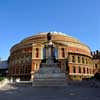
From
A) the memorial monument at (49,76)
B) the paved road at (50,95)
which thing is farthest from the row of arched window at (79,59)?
the paved road at (50,95)

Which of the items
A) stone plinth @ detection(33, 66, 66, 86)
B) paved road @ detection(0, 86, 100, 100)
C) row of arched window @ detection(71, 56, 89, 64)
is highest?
row of arched window @ detection(71, 56, 89, 64)

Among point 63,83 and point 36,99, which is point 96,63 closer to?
point 63,83

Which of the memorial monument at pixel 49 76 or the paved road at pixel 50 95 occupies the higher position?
the memorial monument at pixel 49 76

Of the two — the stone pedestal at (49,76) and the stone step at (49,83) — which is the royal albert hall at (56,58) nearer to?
the stone pedestal at (49,76)

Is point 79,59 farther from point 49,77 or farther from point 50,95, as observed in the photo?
point 50,95

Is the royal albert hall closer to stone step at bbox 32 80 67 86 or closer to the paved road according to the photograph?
stone step at bbox 32 80 67 86

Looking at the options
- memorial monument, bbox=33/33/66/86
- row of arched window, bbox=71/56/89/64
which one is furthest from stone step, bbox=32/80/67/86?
row of arched window, bbox=71/56/89/64

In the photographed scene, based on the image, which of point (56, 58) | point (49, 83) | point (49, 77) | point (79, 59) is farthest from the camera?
point (79, 59)

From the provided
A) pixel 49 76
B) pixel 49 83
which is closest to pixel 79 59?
pixel 49 76

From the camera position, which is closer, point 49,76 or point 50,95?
point 50,95

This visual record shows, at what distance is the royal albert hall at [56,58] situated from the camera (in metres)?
49.7

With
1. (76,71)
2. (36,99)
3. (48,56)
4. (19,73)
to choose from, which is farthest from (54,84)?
(19,73)

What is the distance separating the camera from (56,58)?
161 feet

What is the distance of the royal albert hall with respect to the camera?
49.7 meters
